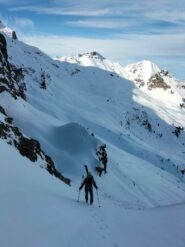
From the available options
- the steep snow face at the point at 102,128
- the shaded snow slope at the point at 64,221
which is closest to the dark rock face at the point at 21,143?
the shaded snow slope at the point at 64,221

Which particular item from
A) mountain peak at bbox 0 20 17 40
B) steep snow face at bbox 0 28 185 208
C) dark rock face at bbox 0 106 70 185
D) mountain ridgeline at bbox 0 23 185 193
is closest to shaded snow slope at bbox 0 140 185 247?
dark rock face at bbox 0 106 70 185

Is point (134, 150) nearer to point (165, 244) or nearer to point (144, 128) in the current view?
point (144, 128)

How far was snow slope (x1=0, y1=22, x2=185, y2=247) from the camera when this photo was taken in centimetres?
1561

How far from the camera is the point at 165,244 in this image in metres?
16.7

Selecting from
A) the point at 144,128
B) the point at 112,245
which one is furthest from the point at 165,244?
the point at 144,128

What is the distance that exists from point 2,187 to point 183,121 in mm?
147594

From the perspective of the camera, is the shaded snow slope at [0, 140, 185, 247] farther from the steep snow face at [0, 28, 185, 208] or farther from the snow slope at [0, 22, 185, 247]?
the steep snow face at [0, 28, 185, 208]

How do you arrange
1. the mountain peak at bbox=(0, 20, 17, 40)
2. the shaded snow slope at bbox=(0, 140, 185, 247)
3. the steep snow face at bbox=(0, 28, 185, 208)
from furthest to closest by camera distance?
the mountain peak at bbox=(0, 20, 17, 40) < the steep snow face at bbox=(0, 28, 185, 208) < the shaded snow slope at bbox=(0, 140, 185, 247)

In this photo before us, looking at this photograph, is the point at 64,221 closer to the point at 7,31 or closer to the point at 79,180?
the point at 79,180

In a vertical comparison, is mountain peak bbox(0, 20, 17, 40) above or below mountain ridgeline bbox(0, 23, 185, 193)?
above

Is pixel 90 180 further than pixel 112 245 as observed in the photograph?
Yes

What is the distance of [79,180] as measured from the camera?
41375mm

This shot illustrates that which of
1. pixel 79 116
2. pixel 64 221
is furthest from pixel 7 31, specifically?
pixel 64 221

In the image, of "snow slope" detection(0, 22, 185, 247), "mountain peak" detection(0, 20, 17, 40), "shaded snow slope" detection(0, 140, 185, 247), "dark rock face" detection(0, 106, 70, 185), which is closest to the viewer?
"shaded snow slope" detection(0, 140, 185, 247)
